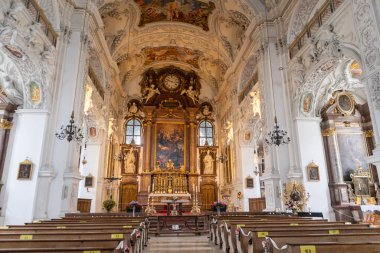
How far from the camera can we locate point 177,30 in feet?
57.6

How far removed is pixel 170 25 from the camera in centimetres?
1717

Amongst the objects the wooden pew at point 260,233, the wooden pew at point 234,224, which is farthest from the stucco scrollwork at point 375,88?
the wooden pew at point 260,233

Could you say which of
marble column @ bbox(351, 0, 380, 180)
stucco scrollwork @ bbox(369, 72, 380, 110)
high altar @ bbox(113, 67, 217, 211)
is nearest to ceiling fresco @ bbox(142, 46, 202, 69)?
high altar @ bbox(113, 67, 217, 211)

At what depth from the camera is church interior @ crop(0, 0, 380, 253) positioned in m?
6.32

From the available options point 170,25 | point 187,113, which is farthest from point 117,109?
point 170,25

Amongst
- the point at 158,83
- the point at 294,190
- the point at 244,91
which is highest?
the point at 158,83

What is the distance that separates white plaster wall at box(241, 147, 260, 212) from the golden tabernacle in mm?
5051

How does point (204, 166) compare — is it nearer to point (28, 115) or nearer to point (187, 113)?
point (187, 113)

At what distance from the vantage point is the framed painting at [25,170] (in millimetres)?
8422

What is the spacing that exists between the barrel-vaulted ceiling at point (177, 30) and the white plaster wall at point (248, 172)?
5.66m

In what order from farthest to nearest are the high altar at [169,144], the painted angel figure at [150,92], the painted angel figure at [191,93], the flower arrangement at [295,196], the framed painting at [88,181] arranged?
1. the painted angel figure at [191,93]
2. the painted angel figure at [150,92]
3. the high altar at [169,144]
4. the framed painting at [88,181]
5. the flower arrangement at [295,196]

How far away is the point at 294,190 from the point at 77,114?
799 centimetres

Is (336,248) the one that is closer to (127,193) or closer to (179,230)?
(179,230)

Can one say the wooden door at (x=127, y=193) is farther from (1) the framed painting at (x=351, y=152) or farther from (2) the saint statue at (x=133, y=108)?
(1) the framed painting at (x=351, y=152)
